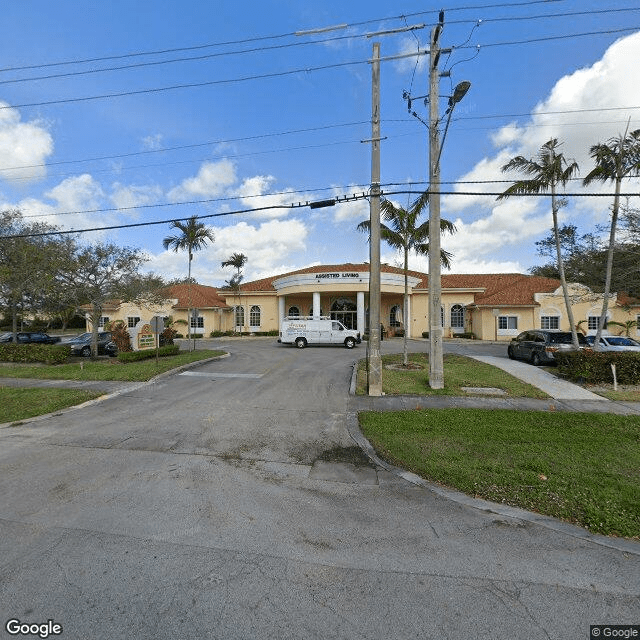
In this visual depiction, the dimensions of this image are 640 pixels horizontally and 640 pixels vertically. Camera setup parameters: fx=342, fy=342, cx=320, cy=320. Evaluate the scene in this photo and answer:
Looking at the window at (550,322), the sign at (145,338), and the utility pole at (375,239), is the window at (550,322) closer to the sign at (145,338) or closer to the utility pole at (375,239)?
the utility pole at (375,239)

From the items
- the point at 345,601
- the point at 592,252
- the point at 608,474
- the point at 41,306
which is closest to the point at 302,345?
the point at 41,306

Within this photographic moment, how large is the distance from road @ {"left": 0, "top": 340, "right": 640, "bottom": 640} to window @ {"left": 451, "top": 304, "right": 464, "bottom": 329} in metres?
28.6

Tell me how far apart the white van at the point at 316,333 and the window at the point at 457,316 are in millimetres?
12990

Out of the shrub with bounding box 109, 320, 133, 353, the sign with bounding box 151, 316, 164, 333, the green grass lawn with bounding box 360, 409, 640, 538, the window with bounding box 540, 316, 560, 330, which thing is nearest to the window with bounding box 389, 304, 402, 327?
the window with bounding box 540, 316, 560, 330

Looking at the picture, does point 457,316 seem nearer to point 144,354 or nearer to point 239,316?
point 239,316

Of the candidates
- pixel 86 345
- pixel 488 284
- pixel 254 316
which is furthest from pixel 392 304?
pixel 86 345

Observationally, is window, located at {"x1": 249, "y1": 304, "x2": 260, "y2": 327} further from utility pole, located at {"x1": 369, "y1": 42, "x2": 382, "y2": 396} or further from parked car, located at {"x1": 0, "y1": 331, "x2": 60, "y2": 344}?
utility pole, located at {"x1": 369, "y1": 42, "x2": 382, "y2": 396}

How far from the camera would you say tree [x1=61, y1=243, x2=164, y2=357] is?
16.3 m

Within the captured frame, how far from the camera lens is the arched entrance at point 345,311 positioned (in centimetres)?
3297

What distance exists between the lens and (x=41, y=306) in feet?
59.0

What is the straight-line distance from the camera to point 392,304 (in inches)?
1318

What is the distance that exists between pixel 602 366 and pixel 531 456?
27.6 feet

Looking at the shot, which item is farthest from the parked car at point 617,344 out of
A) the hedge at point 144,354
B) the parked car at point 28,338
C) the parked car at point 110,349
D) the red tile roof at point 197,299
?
the parked car at point 28,338

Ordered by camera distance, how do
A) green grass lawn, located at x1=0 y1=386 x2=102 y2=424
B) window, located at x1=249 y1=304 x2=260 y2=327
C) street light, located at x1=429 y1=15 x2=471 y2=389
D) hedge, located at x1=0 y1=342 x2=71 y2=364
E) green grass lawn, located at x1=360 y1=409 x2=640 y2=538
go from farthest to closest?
1. window, located at x1=249 y1=304 x2=260 y2=327
2. hedge, located at x1=0 y1=342 x2=71 y2=364
3. street light, located at x1=429 y1=15 x2=471 y2=389
4. green grass lawn, located at x1=0 y1=386 x2=102 y2=424
5. green grass lawn, located at x1=360 y1=409 x2=640 y2=538
